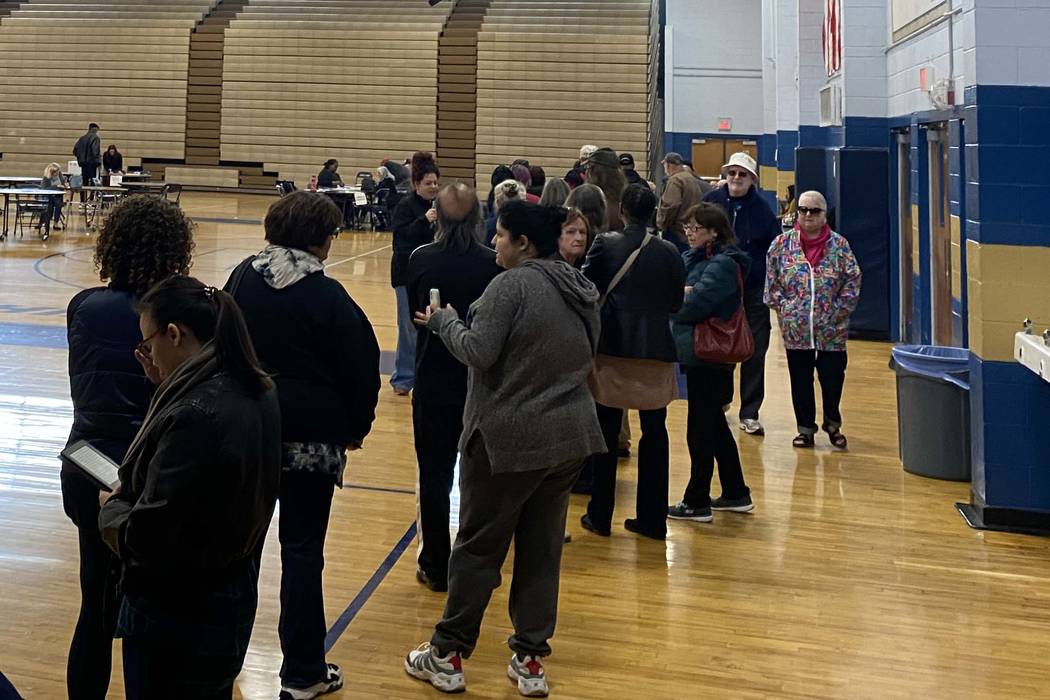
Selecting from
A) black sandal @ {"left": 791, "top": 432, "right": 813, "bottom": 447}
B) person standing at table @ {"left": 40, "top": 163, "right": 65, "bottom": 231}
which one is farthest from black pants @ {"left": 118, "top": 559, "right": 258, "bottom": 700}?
person standing at table @ {"left": 40, "top": 163, "right": 65, "bottom": 231}

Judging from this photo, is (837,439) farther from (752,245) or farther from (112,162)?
(112,162)

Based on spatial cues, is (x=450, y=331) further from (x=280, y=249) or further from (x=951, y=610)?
(x=951, y=610)

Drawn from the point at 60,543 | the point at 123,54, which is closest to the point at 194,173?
the point at 123,54

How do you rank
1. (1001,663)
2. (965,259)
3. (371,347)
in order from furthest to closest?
(965,259)
(1001,663)
(371,347)

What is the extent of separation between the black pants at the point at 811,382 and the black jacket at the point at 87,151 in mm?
16367

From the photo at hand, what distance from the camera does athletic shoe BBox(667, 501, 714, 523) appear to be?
4.82 m

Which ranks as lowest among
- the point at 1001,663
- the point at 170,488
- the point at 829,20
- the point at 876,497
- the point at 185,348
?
the point at 1001,663

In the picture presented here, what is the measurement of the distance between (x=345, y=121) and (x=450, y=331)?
2108 cm

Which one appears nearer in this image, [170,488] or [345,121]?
[170,488]

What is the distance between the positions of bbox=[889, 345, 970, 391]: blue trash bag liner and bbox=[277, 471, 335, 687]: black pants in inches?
135

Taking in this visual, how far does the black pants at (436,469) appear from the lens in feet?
12.4

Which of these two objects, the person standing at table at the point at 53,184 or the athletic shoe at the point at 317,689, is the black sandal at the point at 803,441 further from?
the person standing at table at the point at 53,184

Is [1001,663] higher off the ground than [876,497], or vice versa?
[876,497]

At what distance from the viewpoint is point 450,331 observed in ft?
10.0
